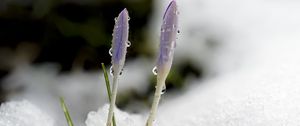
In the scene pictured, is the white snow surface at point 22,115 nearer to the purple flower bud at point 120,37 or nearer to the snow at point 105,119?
the snow at point 105,119

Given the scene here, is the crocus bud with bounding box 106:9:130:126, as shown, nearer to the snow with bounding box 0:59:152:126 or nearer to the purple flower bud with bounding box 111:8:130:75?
the purple flower bud with bounding box 111:8:130:75

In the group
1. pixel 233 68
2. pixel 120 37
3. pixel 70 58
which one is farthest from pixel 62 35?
pixel 120 37

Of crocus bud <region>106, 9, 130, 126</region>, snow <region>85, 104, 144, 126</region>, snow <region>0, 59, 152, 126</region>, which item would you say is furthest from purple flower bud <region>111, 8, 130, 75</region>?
snow <region>0, 59, 152, 126</region>

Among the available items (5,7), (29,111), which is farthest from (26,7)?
(29,111)

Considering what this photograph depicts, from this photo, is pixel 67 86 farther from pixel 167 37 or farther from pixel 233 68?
pixel 167 37

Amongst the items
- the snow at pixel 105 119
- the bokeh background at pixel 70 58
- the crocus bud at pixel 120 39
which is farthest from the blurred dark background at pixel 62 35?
the crocus bud at pixel 120 39

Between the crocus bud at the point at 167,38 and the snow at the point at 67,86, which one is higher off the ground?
the snow at the point at 67,86
